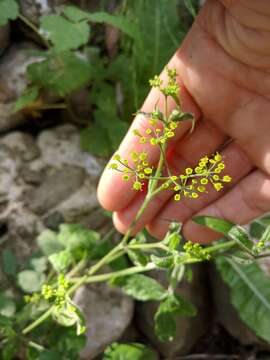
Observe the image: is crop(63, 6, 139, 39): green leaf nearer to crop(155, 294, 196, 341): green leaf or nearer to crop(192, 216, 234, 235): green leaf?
crop(192, 216, 234, 235): green leaf

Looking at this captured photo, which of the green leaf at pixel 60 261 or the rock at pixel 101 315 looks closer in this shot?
the green leaf at pixel 60 261

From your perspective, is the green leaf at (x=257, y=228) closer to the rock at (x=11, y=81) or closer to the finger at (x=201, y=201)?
the finger at (x=201, y=201)

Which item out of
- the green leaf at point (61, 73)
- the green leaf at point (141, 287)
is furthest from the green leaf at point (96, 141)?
the green leaf at point (141, 287)

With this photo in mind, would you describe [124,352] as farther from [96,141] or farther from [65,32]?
[65,32]

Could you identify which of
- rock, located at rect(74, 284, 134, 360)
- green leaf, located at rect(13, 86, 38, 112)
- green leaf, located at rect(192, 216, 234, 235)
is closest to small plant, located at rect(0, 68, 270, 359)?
green leaf, located at rect(192, 216, 234, 235)

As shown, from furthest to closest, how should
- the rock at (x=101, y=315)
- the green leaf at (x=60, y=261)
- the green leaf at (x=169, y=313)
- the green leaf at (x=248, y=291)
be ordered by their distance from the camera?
the rock at (x=101, y=315)
the green leaf at (x=248, y=291)
the green leaf at (x=60, y=261)
the green leaf at (x=169, y=313)

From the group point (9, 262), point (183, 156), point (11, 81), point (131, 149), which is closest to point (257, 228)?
point (183, 156)
